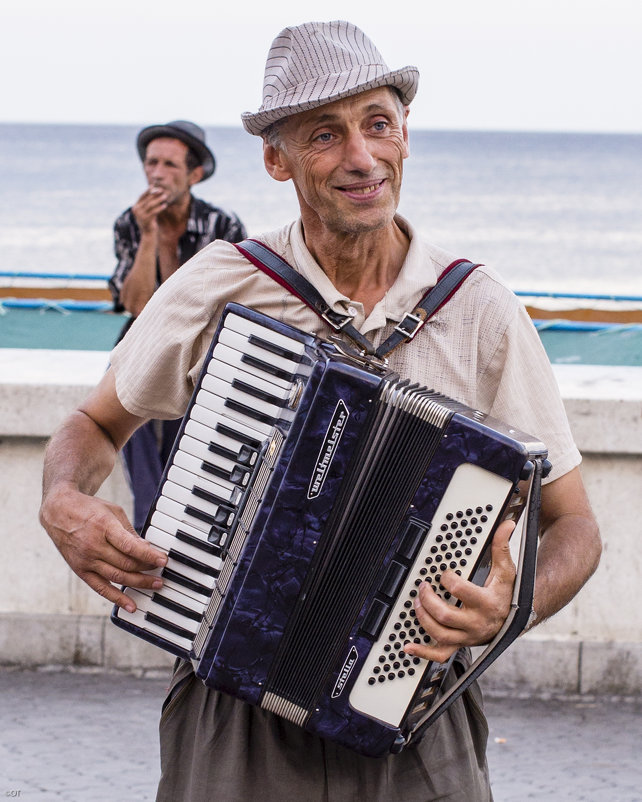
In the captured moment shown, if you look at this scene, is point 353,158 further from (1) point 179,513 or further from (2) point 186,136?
(2) point 186,136

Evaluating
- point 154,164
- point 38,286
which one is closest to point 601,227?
point 38,286

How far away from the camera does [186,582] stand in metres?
2.12

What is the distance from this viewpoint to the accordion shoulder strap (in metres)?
2.23

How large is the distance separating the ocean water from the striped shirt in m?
23.4

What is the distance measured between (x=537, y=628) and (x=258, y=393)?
8.67 feet

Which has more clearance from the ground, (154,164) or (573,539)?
(154,164)

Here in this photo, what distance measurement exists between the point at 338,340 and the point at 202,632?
22.6 inches

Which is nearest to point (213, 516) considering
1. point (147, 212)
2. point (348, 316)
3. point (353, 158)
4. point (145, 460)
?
point (348, 316)

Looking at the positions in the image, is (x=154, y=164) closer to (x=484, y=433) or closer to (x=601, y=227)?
(x=484, y=433)

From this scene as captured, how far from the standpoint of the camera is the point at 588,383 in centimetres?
450

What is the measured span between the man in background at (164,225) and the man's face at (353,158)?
2297mm

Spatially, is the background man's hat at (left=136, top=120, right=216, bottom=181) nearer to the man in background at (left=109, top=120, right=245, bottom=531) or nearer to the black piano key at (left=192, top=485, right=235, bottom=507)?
the man in background at (left=109, top=120, right=245, bottom=531)

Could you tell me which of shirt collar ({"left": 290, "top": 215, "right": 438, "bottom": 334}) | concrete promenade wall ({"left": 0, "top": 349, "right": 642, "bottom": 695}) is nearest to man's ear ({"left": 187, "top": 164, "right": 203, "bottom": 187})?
concrete promenade wall ({"left": 0, "top": 349, "right": 642, "bottom": 695})

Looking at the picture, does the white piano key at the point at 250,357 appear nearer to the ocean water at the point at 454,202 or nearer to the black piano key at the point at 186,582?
the black piano key at the point at 186,582
